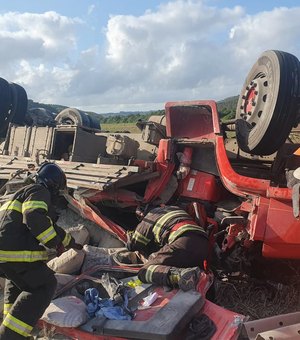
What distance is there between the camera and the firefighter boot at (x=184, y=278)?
3299 mm

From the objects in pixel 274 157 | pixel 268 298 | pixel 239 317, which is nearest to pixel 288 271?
pixel 268 298

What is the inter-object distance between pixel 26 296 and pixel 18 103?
4635 mm

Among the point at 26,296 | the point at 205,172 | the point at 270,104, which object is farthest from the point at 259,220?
the point at 26,296

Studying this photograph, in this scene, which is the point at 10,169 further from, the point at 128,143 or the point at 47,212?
the point at 47,212

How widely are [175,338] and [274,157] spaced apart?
2438mm

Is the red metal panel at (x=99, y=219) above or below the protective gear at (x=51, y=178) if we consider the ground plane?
below

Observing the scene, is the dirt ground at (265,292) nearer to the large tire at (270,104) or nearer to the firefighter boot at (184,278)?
the firefighter boot at (184,278)

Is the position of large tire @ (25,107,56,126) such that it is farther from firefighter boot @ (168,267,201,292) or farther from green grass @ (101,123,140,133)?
firefighter boot @ (168,267,201,292)

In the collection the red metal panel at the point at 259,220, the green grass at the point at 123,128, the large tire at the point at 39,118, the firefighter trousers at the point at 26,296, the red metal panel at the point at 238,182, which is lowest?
the firefighter trousers at the point at 26,296

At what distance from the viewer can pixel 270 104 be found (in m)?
4.09

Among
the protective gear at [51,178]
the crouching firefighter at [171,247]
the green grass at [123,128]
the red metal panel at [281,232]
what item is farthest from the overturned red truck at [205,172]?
the green grass at [123,128]

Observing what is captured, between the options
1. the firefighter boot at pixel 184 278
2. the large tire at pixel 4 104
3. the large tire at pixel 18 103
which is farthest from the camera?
the large tire at pixel 18 103

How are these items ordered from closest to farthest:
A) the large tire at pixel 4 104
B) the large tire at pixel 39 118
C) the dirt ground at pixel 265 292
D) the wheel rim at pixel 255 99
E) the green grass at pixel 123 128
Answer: the dirt ground at pixel 265 292 → the wheel rim at pixel 255 99 → the large tire at pixel 4 104 → the large tire at pixel 39 118 → the green grass at pixel 123 128

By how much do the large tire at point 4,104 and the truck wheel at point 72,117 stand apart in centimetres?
96
